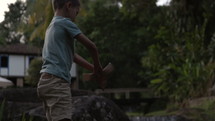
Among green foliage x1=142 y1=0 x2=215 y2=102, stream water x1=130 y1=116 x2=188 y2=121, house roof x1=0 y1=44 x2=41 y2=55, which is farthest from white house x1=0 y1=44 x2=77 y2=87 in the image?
stream water x1=130 y1=116 x2=188 y2=121

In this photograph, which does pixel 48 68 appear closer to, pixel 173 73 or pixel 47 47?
pixel 47 47

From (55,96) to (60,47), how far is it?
0.29m

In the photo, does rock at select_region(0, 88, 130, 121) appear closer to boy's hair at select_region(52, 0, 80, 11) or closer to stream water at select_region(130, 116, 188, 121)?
boy's hair at select_region(52, 0, 80, 11)

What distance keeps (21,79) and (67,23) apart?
114 ft

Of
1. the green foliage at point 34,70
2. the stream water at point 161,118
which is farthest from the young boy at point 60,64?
the green foliage at point 34,70

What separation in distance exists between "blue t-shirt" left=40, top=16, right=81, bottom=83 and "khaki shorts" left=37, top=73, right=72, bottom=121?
0.14 feet

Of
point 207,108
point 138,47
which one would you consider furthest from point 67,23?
point 138,47

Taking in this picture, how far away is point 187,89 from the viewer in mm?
12352

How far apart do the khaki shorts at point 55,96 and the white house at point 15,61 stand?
109 feet

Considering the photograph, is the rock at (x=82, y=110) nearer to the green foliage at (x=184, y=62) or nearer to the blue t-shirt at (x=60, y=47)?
the blue t-shirt at (x=60, y=47)

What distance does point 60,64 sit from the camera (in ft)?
8.92

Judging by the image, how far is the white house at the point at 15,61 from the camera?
36281 mm

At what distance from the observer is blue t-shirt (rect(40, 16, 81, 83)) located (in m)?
2.72

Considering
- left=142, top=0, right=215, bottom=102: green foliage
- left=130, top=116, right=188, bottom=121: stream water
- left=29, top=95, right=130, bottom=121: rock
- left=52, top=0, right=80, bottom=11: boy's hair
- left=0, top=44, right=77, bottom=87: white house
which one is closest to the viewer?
left=52, top=0, right=80, bottom=11: boy's hair
